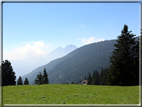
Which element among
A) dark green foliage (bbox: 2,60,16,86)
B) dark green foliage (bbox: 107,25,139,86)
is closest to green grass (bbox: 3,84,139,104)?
dark green foliage (bbox: 107,25,139,86)

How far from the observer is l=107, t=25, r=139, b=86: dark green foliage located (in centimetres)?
2317

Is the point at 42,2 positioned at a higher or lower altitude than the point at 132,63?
higher

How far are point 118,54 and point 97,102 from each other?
17001mm

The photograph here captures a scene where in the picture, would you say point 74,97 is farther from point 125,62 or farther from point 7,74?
point 7,74

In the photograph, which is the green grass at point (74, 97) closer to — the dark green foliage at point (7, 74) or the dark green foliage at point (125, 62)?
the dark green foliage at point (125, 62)

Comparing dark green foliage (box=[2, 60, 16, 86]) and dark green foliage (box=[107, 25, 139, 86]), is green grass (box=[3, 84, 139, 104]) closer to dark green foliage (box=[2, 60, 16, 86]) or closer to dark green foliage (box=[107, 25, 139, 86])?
dark green foliage (box=[107, 25, 139, 86])

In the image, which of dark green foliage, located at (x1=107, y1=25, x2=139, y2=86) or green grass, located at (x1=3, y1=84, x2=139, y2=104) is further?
dark green foliage, located at (x1=107, y1=25, x2=139, y2=86)

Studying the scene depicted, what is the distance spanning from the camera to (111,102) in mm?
11883

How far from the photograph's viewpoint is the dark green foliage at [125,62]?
2317 centimetres

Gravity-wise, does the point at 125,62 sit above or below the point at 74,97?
above

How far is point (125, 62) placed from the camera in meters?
23.0

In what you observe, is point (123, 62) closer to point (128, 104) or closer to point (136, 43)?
point (136, 43)

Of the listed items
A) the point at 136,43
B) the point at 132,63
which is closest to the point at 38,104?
the point at 132,63

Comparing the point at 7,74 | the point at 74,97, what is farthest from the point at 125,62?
the point at 7,74
